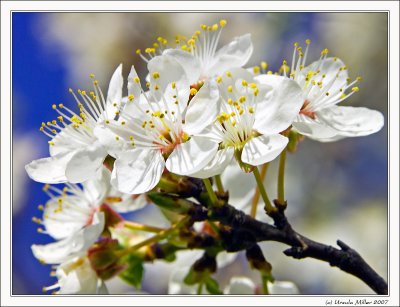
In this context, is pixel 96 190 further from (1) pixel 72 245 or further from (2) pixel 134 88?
(2) pixel 134 88

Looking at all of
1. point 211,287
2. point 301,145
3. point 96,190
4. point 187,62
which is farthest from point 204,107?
point 301,145

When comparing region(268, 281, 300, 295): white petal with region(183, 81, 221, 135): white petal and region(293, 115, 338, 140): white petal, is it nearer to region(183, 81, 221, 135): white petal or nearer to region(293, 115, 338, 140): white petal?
region(293, 115, 338, 140): white petal

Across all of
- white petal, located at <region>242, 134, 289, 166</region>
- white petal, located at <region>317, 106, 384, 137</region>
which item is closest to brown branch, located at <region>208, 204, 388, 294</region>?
white petal, located at <region>242, 134, 289, 166</region>

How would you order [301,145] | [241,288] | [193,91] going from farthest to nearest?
[301,145] < [241,288] < [193,91]

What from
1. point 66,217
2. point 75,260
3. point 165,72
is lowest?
point 75,260

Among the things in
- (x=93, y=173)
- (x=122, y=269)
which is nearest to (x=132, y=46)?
(x=122, y=269)

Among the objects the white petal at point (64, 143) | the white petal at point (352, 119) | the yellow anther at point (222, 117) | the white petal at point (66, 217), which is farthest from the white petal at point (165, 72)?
the white petal at point (66, 217)

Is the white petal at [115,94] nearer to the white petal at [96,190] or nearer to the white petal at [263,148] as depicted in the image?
the white petal at [96,190]
